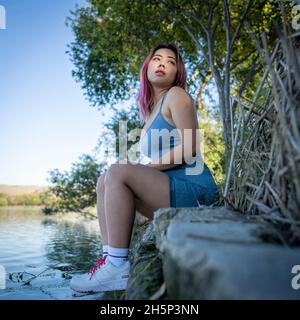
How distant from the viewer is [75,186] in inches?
632

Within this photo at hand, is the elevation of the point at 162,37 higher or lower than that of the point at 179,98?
higher

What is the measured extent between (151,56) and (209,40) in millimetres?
5384

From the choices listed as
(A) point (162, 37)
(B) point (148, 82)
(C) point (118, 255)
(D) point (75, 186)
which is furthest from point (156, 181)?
(D) point (75, 186)

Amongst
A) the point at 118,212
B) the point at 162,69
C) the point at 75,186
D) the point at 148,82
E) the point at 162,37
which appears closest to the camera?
the point at 118,212

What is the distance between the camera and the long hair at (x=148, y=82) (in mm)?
2764

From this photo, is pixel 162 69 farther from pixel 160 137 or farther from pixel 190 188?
pixel 190 188

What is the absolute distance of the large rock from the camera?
0.87 m

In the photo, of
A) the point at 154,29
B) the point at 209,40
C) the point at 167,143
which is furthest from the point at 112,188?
the point at 154,29

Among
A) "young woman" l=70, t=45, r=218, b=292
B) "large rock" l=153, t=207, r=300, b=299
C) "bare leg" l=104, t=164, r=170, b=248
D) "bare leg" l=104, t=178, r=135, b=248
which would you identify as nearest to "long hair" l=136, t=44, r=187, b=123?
"young woman" l=70, t=45, r=218, b=292

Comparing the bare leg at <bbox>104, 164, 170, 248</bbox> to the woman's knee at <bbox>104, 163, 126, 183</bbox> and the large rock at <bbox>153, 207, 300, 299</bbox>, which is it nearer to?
the woman's knee at <bbox>104, 163, 126, 183</bbox>

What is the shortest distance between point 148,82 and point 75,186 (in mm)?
13596

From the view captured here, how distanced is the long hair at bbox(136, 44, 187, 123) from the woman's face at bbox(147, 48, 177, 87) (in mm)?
39

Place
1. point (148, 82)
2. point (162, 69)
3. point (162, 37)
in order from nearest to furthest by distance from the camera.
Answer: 1. point (162, 69)
2. point (148, 82)
3. point (162, 37)
